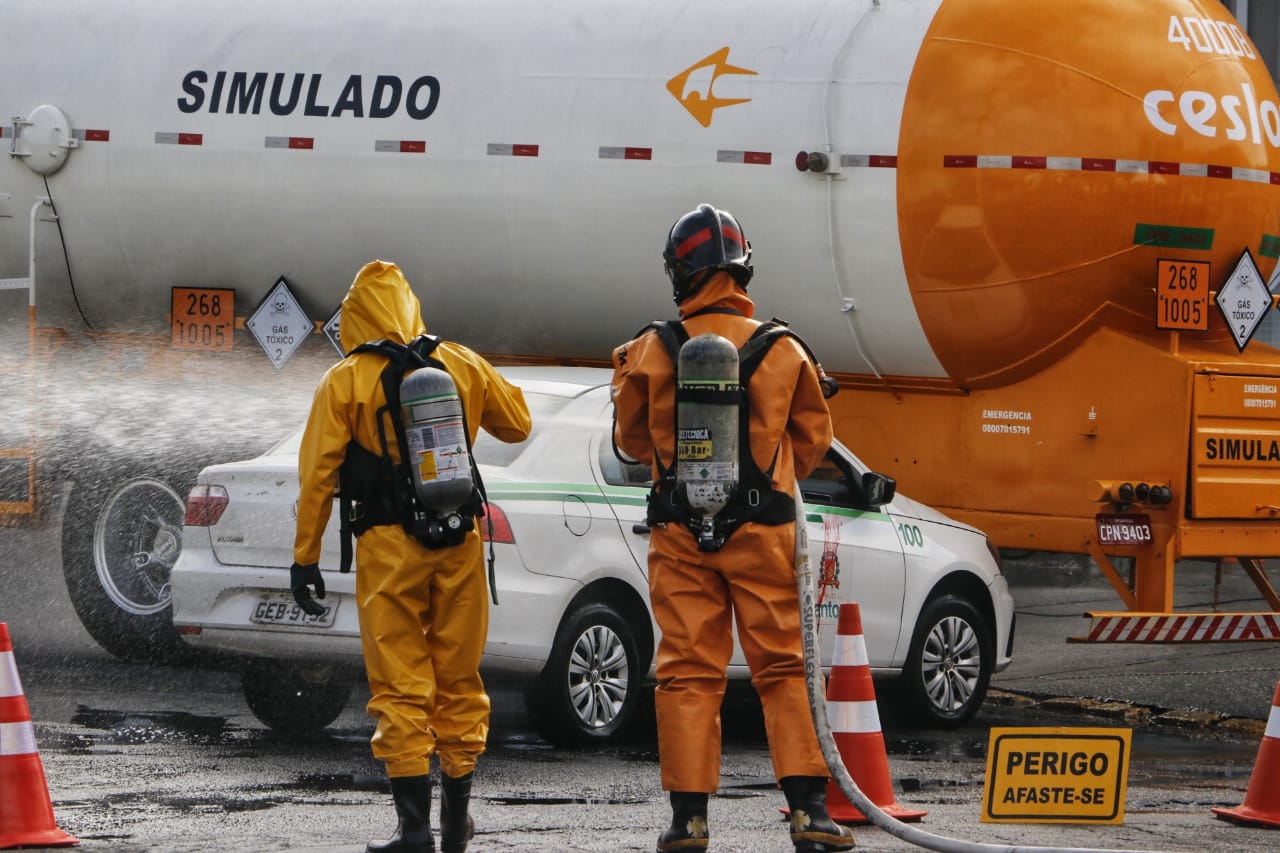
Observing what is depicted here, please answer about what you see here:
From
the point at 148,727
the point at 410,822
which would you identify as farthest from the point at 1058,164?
the point at 410,822

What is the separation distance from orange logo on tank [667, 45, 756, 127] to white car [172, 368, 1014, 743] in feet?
5.24

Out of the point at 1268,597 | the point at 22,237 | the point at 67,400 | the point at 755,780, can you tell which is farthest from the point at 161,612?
the point at 1268,597

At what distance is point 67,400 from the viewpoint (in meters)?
11.9

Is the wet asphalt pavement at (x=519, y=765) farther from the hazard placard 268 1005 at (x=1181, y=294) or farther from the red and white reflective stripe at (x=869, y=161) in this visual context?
the red and white reflective stripe at (x=869, y=161)

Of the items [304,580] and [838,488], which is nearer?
[304,580]

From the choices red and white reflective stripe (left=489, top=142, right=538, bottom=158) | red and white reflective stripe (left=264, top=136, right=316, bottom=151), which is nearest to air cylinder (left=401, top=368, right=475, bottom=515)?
red and white reflective stripe (left=489, top=142, right=538, bottom=158)

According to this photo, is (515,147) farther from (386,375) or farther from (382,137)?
(386,375)

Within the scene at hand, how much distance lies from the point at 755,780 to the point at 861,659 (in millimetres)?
1328

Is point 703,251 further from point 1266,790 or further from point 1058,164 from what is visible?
point 1058,164

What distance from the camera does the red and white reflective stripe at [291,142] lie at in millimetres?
11156

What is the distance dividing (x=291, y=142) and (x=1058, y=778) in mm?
6082

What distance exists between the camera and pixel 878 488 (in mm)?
9375

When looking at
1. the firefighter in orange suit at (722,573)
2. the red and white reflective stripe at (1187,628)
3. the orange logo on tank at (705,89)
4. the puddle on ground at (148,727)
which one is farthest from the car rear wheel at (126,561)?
the firefighter in orange suit at (722,573)

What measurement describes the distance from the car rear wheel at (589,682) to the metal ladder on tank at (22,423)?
13.5 feet
